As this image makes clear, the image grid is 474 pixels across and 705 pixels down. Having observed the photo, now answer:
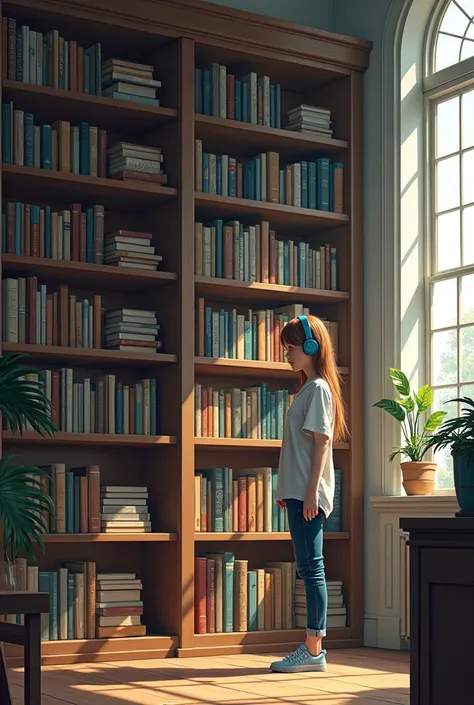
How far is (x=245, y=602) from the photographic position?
5.66 metres

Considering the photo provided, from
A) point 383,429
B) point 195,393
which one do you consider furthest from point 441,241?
point 195,393

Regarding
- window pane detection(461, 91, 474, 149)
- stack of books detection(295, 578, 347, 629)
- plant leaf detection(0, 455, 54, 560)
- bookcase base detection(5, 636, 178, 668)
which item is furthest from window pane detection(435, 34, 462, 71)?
plant leaf detection(0, 455, 54, 560)

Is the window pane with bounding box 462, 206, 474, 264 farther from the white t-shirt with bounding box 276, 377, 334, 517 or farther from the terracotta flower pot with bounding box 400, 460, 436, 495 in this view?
the white t-shirt with bounding box 276, 377, 334, 517

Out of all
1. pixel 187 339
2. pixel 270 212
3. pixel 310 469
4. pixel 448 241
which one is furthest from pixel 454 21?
pixel 310 469

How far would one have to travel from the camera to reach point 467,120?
5910 mm

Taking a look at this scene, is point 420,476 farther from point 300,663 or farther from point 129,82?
point 129,82

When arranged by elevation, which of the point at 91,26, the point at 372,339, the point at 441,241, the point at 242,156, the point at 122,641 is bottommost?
the point at 122,641

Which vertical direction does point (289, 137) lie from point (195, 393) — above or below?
above

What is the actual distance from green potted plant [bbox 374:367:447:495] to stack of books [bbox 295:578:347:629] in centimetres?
68

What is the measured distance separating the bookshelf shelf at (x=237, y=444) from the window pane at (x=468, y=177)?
1389 millimetres

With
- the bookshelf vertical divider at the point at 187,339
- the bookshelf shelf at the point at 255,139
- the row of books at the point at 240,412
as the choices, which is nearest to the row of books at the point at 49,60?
the bookshelf vertical divider at the point at 187,339

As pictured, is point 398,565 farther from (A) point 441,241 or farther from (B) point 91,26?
(B) point 91,26

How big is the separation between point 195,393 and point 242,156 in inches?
57.2

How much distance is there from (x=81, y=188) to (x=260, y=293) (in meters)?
1.08
